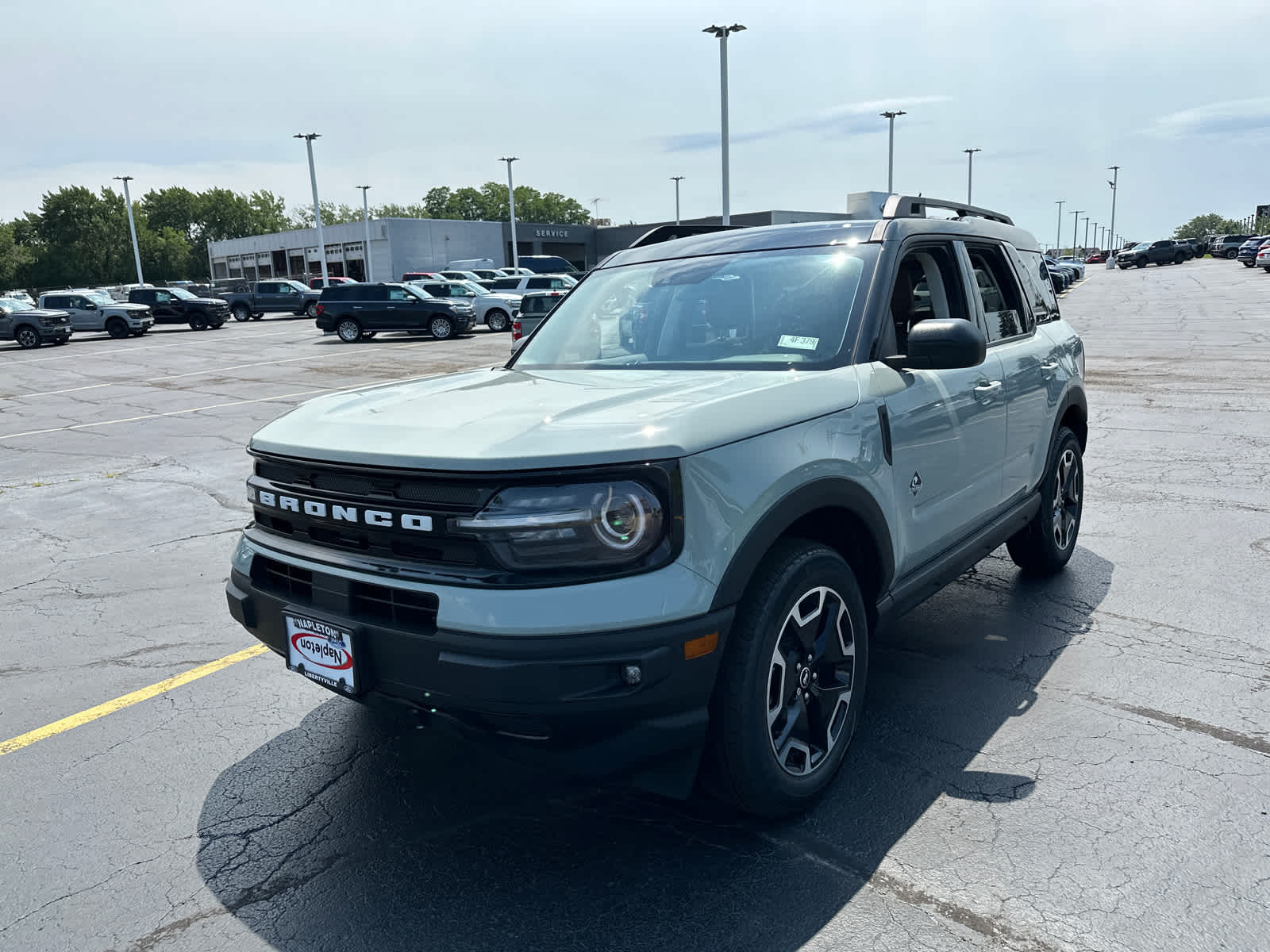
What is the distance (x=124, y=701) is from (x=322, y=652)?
192 cm

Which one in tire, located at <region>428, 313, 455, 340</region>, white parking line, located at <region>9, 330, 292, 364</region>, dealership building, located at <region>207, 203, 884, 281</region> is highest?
dealership building, located at <region>207, 203, 884, 281</region>

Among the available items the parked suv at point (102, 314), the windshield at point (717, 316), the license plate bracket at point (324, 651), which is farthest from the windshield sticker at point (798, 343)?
the parked suv at point (102, 314)

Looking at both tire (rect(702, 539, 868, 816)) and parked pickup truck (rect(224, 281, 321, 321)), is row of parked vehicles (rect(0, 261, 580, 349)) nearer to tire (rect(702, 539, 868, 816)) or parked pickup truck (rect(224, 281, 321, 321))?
parked pickup truck (rect(224, 281, 321, 321))

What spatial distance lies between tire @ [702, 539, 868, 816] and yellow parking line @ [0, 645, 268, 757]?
8.91 ft

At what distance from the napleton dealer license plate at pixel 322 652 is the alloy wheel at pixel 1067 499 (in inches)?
158

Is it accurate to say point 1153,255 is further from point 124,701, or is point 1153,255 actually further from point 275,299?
point 124,701

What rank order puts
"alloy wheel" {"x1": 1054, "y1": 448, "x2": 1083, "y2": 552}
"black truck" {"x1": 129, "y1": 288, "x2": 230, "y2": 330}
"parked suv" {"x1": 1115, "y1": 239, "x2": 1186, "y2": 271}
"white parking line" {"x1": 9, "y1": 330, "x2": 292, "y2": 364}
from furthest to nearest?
"parked suv" {"x1": 1115, "y1": 239, "x2": 1186, "y2": 271}, "black truck" {"x1": 129, "y1": 288, "x2": 230, "y2": 330}, "white parking line" {"x1": 9, "y1": 330, "x2": 292, "y2": 364}, "alloy wheel" {"x1": 1054, "y1": 448, "x2": 1083, "y2": 552}

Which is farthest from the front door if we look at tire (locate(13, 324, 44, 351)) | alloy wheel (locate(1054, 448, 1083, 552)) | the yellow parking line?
tire (locate(13, 324, 44, 351))

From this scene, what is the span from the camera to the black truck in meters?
38.5

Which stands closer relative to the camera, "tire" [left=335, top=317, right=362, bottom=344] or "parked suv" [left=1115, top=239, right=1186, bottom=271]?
"tire" [left=335, top=317, right=362, bottom=344]

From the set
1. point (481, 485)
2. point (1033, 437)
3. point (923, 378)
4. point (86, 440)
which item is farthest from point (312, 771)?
point (86, 440)

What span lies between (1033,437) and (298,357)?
2264 cm

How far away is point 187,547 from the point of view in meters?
6.62

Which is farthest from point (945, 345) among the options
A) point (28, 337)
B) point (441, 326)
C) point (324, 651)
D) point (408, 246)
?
point (408, 246)
